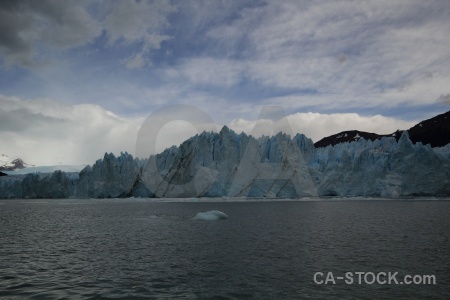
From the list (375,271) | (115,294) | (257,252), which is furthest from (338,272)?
(115,294)

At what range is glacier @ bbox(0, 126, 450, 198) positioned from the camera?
78.7 meters

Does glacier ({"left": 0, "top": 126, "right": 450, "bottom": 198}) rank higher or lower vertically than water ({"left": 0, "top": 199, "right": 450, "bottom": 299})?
higher

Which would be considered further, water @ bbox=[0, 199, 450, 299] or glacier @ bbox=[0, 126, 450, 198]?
glacier @ bbox=[0, 126, 450, 198]

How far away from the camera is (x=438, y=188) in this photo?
77.8 meters

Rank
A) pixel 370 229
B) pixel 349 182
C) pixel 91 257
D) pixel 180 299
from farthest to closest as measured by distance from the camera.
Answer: pixel 349 182
pixel 370 229
pixel 91 257
pixel 180 299

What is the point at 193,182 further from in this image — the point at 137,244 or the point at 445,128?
the point at 445,128

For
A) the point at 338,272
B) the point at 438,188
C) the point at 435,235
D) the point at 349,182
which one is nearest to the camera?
the point at 338,272

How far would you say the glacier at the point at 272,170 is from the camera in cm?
7869

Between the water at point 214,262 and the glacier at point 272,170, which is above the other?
the glacier at point 272,170

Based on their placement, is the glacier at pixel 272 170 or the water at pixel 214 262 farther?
the glacier at pixel 272 170

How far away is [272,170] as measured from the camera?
8331 centimetres

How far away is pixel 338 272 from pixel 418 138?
5603 inches

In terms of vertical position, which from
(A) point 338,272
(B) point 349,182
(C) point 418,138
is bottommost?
(A) point 338,272

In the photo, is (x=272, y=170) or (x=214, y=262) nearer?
(x=214, y=262)
